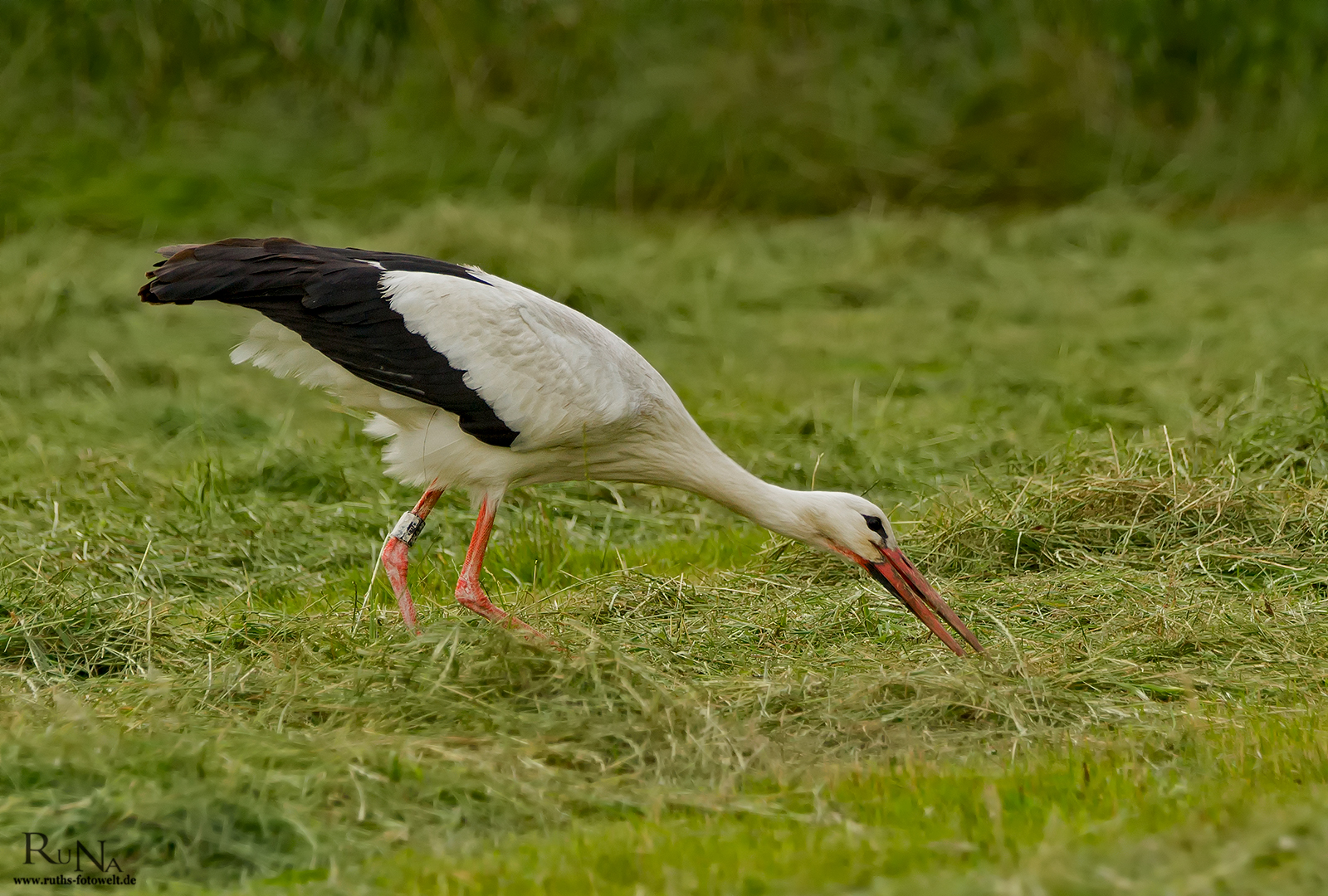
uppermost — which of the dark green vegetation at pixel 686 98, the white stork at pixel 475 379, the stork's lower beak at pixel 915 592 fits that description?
the white stork at pixel 475 379

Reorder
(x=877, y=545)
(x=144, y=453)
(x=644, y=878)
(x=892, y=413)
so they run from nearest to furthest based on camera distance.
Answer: (x=644, y=878), (x=877, y=545), (x=144, y=453), (x=892, y=413)

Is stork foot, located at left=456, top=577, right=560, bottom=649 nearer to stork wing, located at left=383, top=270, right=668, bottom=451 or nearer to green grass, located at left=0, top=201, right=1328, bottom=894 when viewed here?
green grass, located at left=0, top=201, right=1328, bottom=894

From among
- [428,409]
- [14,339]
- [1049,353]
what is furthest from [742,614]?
[14,339]

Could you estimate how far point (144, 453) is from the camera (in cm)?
695

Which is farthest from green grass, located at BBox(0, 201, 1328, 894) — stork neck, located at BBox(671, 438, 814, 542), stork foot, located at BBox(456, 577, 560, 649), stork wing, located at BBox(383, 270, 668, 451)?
stork wing, located at BBox(383, 270, 668, 451)

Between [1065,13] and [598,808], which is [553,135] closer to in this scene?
[1065,13]

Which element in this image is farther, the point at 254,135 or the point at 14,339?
the point at 254,135

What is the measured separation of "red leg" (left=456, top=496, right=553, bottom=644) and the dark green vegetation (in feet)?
26.0

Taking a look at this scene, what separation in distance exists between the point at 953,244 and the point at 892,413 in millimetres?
3770

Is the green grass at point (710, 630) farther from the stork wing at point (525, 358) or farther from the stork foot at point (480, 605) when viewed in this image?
the stork wing at point (525, 358)

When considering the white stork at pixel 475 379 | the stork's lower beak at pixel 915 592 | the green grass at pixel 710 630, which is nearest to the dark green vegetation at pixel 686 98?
the green grass at pixel 710 630

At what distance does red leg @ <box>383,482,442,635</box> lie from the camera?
498cm

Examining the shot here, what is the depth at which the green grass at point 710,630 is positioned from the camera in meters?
3.24

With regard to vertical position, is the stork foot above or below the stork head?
below
